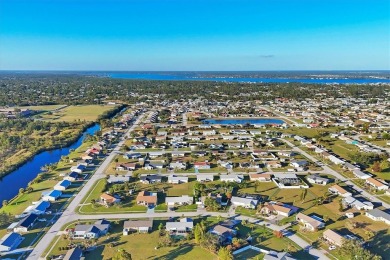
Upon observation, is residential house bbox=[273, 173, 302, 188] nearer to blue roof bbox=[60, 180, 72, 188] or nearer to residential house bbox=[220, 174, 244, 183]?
residential house bbox=[220, 174, 244, 183]

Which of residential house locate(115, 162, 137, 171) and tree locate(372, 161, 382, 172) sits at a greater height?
tree locate(372, 161, 382, 172)

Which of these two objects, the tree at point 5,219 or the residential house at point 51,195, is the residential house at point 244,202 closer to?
the residential house at point 51,195

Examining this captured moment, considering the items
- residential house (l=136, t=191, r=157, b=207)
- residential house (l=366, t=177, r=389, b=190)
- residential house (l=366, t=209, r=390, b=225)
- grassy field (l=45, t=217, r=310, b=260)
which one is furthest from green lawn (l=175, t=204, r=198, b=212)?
residential house (l=366, t=177, r=389, b=190)

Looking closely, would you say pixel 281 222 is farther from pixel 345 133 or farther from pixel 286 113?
pixel 286 113

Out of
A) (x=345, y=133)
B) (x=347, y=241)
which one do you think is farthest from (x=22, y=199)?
(x=345, y=133)

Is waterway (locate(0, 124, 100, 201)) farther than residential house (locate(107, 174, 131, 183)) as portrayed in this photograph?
No

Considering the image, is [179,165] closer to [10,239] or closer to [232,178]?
[232,178]

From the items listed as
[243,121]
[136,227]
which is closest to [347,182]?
[136,227]
